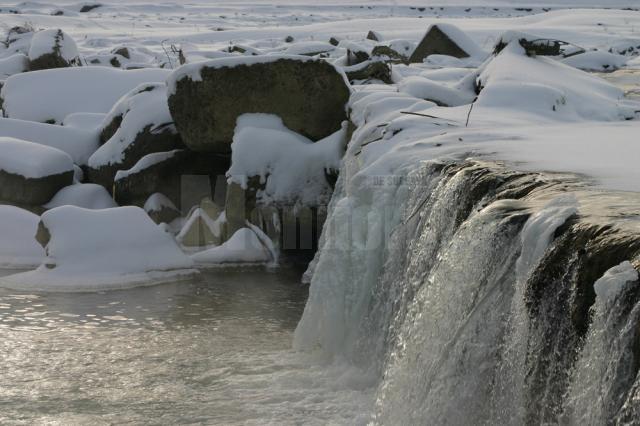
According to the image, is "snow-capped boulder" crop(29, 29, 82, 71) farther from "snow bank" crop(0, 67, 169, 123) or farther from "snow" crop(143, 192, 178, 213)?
"snow" crop(143, 192, 178, 213)

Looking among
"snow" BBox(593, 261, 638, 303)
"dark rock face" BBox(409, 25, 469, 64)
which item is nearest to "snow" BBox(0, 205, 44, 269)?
"snow" BBox(593, 261, 638, 303)

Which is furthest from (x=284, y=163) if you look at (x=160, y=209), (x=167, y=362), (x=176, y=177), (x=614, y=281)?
(x=614, y=281)

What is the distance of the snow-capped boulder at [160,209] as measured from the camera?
422 inches

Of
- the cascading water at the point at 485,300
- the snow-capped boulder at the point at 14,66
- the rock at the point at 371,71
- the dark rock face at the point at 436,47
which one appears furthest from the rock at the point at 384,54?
the cascading water at the point at 485,300

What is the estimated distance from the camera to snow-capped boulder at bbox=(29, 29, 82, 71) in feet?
51.4

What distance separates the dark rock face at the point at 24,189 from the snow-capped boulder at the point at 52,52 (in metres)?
5.16

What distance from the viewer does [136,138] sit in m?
11.2

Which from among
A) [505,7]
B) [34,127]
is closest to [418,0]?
[505,7]

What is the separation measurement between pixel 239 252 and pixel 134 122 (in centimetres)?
256

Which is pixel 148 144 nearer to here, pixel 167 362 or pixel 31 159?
pixel 31 159

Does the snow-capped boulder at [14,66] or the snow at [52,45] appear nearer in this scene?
the snow at [52,45]

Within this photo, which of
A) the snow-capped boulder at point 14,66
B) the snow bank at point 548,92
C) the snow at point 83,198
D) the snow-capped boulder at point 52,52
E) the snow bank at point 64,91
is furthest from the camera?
the snow-capped boulder at point 14,66

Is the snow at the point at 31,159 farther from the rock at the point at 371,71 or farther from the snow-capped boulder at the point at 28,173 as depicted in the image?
the rock at the point at 371,71

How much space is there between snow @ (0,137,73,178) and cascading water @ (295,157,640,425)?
5.10m
